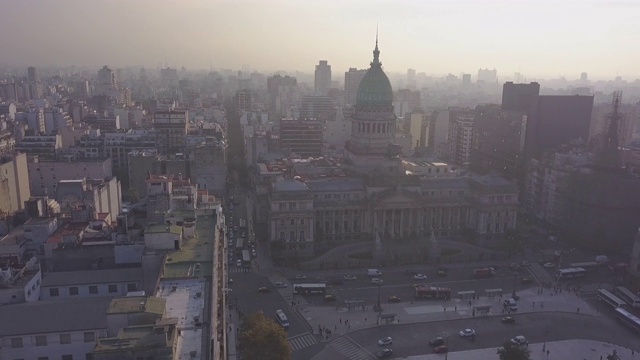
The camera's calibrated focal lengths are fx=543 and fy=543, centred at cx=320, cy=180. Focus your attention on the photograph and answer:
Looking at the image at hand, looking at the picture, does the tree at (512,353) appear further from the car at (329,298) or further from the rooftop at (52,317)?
the rooftop at (52,317)

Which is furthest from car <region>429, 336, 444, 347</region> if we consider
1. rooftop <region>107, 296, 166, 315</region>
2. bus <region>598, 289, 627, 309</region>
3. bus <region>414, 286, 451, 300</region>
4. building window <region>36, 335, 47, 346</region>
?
building window <region>36, 335, 47, 346</region>

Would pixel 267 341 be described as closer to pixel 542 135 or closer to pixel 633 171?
pixel 633 171

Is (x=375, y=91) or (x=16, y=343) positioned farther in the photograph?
(x=375, y=91)

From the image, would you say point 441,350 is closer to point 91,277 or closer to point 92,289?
point 92,289

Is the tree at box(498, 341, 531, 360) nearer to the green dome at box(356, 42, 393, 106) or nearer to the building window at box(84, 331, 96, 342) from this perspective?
the building window at box(84, 331, 96, 342)

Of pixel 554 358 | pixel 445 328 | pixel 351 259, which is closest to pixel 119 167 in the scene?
pixel 351 259

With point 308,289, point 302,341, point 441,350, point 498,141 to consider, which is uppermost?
point 498,141

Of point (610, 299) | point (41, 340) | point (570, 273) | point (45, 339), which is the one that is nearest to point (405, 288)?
point (570, 273)
